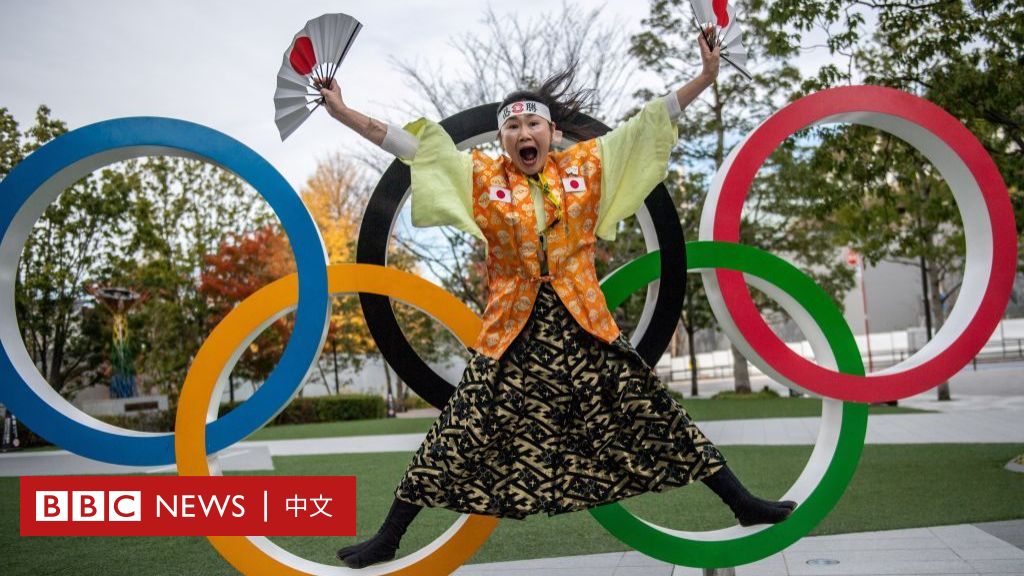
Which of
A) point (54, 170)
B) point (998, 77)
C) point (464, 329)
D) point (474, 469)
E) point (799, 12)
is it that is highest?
point (799, 12)

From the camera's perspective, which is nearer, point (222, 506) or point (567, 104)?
point (222, 506)

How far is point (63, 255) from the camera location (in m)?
16.0

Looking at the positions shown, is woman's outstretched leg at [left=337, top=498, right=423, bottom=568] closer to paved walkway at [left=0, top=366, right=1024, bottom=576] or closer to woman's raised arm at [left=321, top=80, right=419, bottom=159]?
paved walkway at [left=0, top=366, right=1024, bottom=576]

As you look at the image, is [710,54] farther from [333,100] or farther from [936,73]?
[936,73]

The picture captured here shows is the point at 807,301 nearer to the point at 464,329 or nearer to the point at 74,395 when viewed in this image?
the point at 464,329

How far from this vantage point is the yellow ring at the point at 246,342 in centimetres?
371

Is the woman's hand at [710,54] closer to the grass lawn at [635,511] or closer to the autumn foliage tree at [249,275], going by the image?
the grass lawn at [635,511]

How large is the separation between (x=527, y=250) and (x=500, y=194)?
29 centimetres

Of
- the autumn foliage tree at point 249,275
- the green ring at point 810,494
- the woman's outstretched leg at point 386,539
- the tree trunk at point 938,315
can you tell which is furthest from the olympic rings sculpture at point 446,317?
the autumn foliage tree at point 249,275

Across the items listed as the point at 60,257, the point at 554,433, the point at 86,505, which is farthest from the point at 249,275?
the point at 554,433

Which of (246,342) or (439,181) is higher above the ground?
(439,181)

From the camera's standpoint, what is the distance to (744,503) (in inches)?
144

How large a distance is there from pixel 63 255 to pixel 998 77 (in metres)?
16.2

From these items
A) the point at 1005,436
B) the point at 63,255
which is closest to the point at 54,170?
the point at 1005,436
